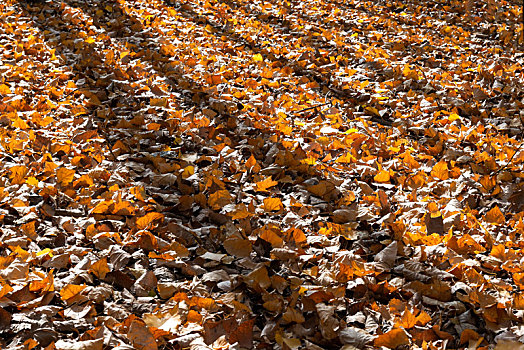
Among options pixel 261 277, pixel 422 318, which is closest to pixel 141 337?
pixel 261 277

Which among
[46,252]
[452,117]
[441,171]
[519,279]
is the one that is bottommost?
[46,252]

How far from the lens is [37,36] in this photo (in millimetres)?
5250

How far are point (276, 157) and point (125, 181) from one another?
1.04 m

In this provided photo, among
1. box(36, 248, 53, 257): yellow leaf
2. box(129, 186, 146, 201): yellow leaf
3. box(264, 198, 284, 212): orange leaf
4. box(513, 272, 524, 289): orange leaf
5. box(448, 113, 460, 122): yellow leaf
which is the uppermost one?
box(448, 113, 460, 122): yellow leaf

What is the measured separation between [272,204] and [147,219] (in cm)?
74

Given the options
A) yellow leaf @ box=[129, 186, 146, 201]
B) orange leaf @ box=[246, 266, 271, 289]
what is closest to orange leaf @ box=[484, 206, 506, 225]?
orange leaf @ box=[246, 266, 271, 289]

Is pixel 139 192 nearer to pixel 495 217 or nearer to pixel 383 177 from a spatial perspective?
pixel 383 177

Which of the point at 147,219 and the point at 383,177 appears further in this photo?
the point at 383,177

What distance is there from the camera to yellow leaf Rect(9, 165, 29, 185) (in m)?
2.80

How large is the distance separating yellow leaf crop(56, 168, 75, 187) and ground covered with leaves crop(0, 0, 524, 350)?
1cm

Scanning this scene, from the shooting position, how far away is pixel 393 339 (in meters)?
1.91

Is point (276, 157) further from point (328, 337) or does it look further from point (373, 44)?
point (373, 44)

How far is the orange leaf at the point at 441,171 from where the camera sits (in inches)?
121

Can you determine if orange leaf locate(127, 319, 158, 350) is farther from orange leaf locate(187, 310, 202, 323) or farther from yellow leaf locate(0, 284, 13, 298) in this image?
yellow leaf locate(0, 284, 13, 298)
